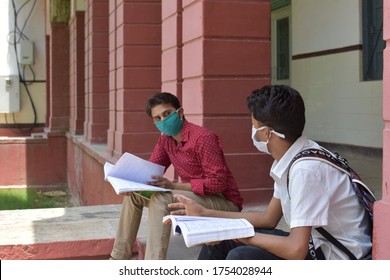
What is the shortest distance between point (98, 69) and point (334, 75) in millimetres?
4691

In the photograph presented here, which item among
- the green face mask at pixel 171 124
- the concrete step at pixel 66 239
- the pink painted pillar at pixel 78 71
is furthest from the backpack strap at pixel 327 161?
the pink painted pillar at pixel 78 71

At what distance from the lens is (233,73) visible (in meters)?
5.59

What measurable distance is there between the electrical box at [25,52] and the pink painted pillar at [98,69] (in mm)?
5087

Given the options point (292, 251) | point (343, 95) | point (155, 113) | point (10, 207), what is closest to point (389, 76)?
point (292, 251)

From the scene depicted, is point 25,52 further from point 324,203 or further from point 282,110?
point 324,203

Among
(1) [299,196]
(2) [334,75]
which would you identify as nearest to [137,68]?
(2) [334,75]

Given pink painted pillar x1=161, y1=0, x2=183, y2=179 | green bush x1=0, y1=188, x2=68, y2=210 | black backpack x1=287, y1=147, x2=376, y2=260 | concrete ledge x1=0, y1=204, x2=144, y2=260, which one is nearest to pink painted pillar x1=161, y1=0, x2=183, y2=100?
pink painted pillar x1=161, y1=0, x2=183, y2=179

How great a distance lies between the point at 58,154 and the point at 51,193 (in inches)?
44.7

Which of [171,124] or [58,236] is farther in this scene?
[58,236]

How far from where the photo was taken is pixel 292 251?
→ 97.1 inches

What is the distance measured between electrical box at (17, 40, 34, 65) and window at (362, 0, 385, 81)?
→ 34.6 feet

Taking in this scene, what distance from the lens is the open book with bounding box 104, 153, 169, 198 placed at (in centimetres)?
362

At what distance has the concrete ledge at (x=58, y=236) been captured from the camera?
4.63m

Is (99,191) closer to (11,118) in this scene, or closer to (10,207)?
(10,207)
